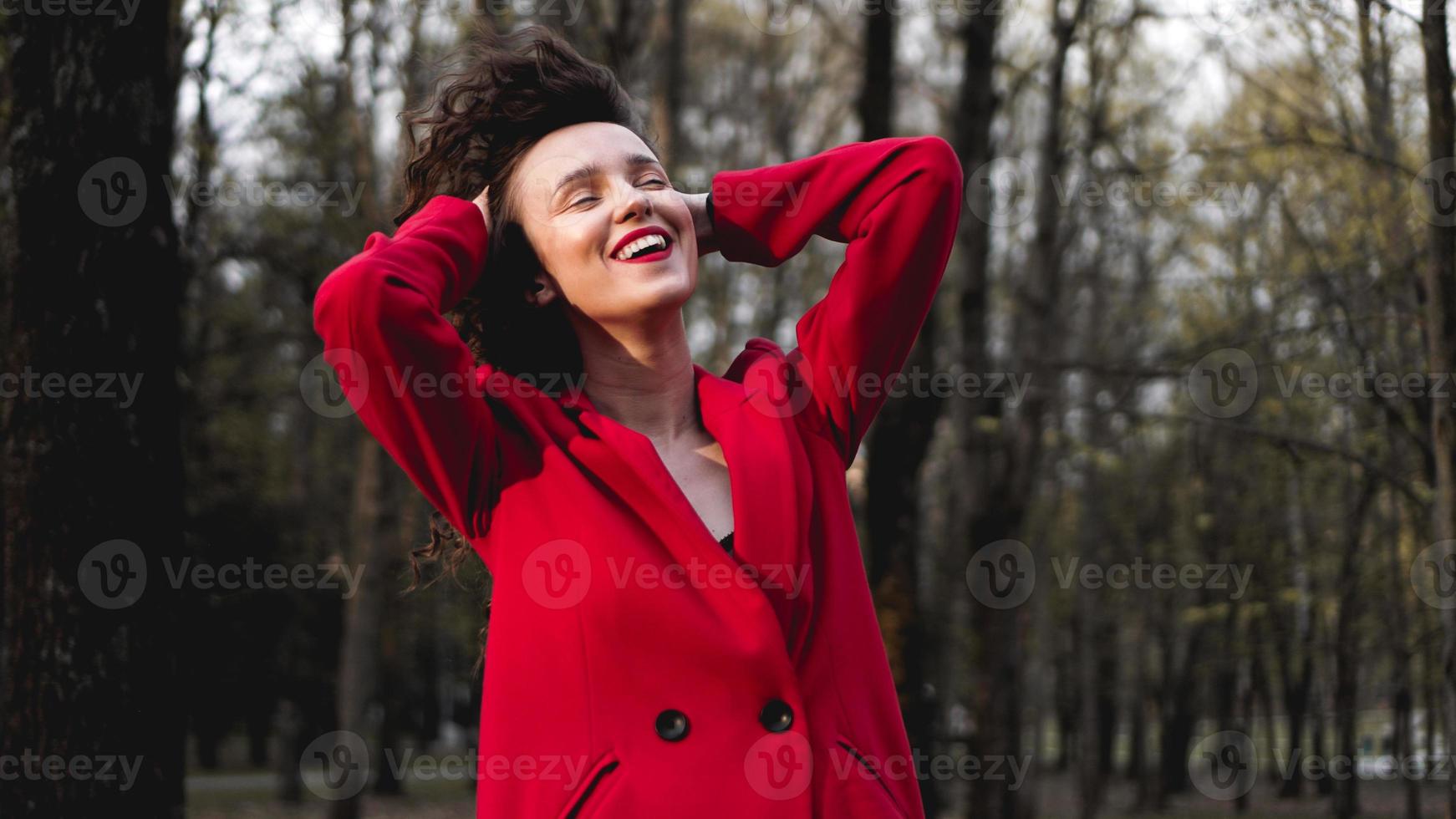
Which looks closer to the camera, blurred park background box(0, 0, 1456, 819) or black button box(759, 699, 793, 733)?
black button box(759, 699, 793, 733)

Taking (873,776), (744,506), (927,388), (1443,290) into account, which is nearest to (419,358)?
(744,506)

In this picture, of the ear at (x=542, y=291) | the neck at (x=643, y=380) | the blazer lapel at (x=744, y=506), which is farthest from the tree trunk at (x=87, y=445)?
the blazer lapel at (x=744, y=506)

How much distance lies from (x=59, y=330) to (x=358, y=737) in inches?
443

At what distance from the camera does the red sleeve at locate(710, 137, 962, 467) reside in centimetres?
231

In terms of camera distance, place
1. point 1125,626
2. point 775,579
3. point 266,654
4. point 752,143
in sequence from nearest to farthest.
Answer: point 775,579 → point 752,143 → point 266,654 → point 1125,626

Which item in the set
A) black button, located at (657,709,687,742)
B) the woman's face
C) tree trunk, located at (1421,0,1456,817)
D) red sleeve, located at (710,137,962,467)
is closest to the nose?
the woman's face

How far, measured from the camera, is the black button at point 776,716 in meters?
2.00

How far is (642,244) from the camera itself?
2.24 meters

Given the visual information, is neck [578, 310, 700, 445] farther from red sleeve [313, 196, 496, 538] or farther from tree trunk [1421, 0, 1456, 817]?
tree trunk [1421, 0, 1456, 817]

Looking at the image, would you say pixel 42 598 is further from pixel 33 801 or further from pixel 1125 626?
pixel 1125 626

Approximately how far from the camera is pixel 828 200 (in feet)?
7.91

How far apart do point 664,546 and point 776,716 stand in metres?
0.32

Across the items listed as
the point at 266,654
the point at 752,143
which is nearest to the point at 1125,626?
the point at 752,143

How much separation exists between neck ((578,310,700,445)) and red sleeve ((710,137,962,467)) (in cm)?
22
